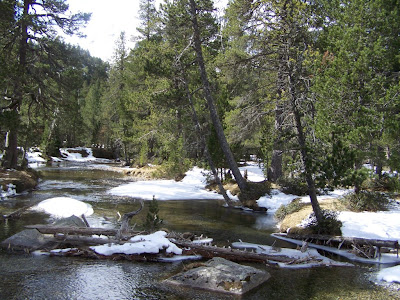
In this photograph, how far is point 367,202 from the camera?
12.6 metres

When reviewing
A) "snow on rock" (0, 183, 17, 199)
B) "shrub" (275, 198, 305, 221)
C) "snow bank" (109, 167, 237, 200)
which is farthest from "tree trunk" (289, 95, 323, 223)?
"snow on rock" (0, 183, 17, 199)

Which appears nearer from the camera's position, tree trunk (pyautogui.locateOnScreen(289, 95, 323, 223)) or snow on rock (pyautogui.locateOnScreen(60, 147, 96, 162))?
tree trunk (pyautogui.locateOnScreen(289, 95, 323, 223))

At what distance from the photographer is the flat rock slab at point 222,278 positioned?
617cm

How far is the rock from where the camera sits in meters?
8.03

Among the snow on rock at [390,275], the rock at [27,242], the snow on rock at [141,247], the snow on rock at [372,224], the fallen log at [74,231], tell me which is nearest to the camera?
the snow on rock at [390,275]

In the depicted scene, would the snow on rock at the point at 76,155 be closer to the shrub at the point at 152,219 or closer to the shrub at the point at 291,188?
the shrub at the point at 291,188

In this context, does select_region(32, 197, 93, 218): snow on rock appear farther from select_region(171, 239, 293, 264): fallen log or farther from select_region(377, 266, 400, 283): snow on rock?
select_region(377, 266, 400, 283): snow on rock

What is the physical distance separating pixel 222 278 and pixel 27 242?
513 centimetres

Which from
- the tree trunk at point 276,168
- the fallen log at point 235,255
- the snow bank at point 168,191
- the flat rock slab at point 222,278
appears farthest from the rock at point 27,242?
the tree trunk at point 276,168

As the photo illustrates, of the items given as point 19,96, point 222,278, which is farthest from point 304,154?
point 19,96

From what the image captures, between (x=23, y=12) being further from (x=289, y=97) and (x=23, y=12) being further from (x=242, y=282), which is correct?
(x=242, y=282)

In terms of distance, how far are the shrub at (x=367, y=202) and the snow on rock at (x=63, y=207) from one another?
33.8ft

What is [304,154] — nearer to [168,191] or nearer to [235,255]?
[235,255]

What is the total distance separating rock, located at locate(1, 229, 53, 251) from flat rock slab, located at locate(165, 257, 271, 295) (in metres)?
3.78
